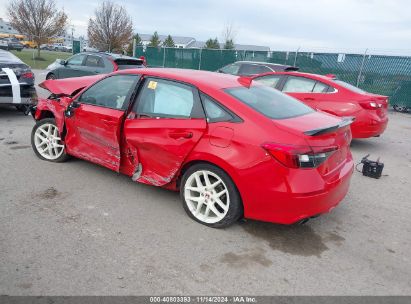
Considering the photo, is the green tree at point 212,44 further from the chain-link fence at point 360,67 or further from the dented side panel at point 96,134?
the dented side panel at point 96,134

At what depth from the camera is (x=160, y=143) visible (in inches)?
155

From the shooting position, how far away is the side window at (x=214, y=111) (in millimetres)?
3607

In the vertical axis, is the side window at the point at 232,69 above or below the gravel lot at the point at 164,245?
above

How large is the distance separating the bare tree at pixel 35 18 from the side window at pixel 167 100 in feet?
106

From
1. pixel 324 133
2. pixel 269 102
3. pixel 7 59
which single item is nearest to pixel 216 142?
pixel 269 102

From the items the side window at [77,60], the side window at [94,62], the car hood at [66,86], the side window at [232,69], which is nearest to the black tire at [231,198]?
the car hood at [66,86]

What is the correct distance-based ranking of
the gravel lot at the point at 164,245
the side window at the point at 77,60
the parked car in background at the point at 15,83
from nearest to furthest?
→ the gravel lot at the point at 164,245 → the parked car in background at the point at 15,83 → the side window at the point at 77,60

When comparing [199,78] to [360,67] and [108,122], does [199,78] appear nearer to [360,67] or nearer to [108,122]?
[108,122]

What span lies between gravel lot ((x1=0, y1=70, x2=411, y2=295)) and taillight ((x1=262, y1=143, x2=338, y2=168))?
844 mm

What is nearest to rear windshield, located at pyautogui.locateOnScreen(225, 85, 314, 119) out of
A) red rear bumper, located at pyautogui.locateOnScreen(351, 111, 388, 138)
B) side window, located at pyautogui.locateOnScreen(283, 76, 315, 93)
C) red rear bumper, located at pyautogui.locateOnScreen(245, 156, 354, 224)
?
red rear bumper, located at pyautogui.locateOnScreen(245, 156, 354, 224)

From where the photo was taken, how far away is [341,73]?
16.7 m

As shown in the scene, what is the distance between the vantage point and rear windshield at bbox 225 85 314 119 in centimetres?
373

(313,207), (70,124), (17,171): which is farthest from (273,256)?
(17,171)

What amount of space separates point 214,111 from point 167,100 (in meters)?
0.66
